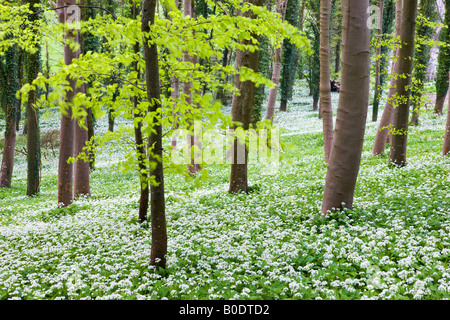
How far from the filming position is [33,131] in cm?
1491

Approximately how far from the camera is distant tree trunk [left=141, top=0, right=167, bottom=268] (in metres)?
4.97

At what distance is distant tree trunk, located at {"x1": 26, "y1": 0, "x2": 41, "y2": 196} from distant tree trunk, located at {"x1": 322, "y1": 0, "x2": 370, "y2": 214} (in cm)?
1206

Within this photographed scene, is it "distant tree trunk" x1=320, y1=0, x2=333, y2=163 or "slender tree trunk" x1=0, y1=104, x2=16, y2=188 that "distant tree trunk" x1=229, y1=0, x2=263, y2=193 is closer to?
"distant tree trunk" x1=320, y1=0, x2=333, y2=163

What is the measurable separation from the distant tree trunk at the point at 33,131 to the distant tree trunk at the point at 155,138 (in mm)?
10488

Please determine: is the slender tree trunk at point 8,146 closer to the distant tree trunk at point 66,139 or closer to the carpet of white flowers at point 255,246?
the distant tree trunk at point 66,139

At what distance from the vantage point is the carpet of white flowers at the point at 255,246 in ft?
15.2

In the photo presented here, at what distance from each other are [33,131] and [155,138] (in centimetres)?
1249

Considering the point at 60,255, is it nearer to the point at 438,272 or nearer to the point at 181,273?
the point at 181,273

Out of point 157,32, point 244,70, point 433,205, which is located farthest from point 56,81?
point 433,205

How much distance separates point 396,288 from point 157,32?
494 centimetres

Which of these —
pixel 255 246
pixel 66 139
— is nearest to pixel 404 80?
pixel 255 246

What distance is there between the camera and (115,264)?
584 centimetres

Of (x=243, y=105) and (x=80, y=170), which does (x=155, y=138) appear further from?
(x=80, y=170)

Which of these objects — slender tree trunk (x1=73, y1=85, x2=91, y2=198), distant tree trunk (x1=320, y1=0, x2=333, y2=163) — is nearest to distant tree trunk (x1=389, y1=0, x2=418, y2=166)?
distant tree trunk (x1=320, y1=0, x2=333, y2=163)
